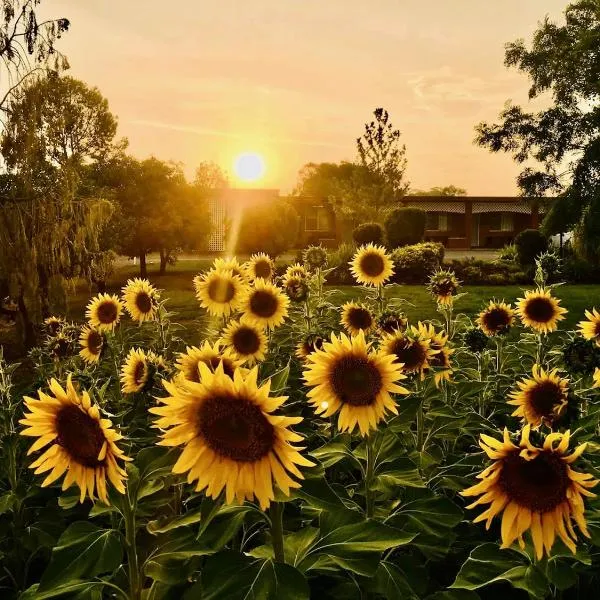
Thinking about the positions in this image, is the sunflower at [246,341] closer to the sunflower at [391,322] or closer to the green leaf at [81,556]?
the sunflower at [391,322]

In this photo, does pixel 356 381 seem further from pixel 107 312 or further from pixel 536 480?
pixel 107 312

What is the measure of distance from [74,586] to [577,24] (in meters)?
25.9

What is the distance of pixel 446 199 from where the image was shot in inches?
1750

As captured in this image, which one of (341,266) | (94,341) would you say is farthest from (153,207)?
(94,341)

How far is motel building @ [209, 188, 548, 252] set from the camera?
144ft

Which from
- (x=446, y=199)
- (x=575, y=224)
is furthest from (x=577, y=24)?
(x=446, y=199)

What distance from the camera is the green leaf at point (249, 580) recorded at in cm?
158

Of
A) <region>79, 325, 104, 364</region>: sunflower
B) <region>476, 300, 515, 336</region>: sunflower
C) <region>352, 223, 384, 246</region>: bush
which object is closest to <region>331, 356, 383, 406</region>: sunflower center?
<region>476, 300, 515, 336</region>: sunflower

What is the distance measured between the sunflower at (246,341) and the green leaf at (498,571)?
2.02 metres

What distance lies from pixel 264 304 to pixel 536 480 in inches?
115

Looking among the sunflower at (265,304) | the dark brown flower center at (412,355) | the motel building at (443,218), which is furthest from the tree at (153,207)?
the dark brown flower center at (412,355)

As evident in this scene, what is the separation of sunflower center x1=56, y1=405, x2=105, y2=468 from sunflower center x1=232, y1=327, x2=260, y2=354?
6.56ft

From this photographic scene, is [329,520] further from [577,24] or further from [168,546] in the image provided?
[577,24]

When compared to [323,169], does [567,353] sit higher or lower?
lower
